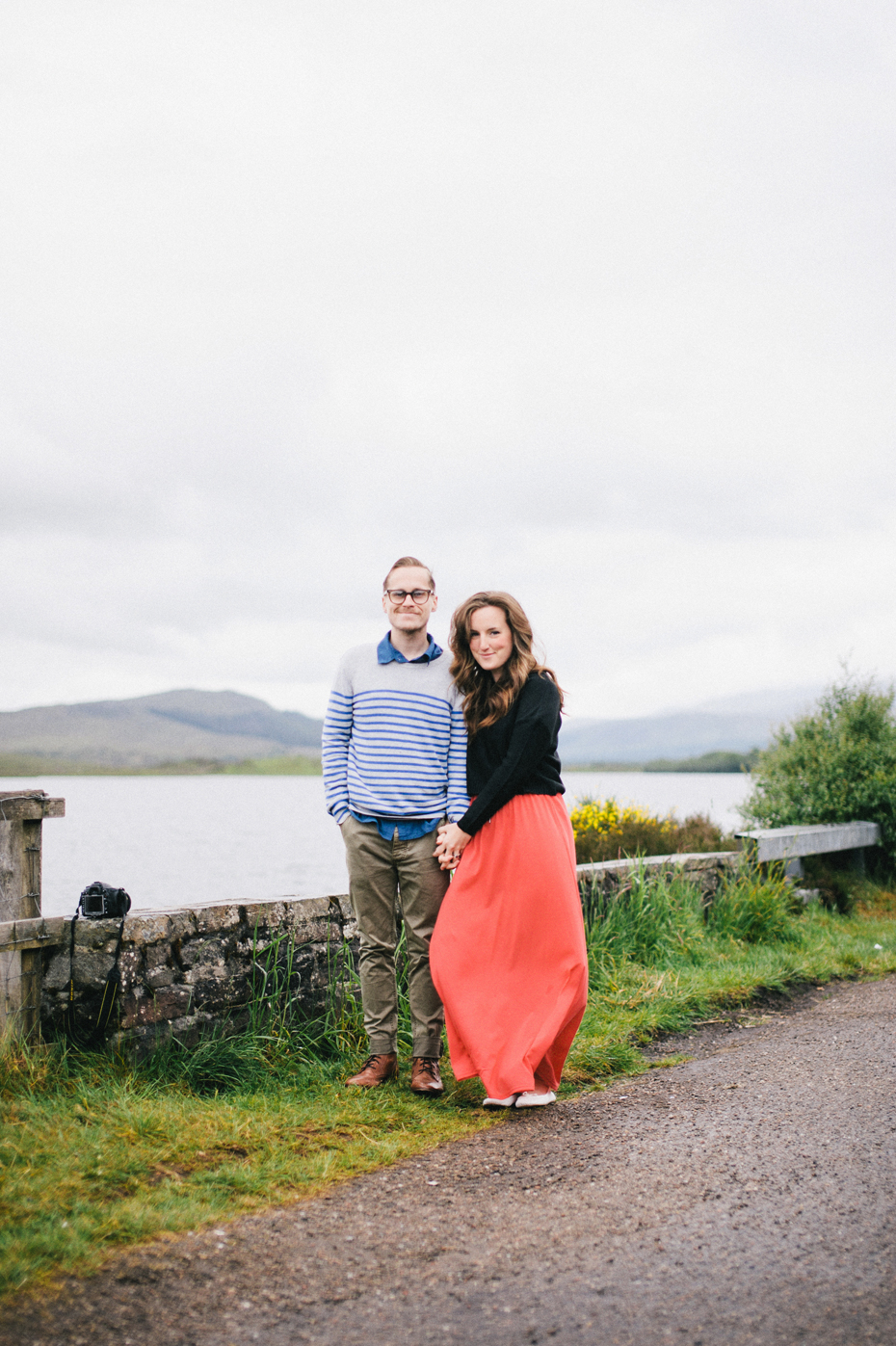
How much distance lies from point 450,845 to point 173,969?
145 centimetres

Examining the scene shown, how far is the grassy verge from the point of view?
9.43 ft

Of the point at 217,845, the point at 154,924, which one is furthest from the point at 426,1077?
the point at 217,845

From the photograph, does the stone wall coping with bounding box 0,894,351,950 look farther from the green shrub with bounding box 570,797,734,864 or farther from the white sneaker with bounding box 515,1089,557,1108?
the green shrub with bounding box 570,797,734,864

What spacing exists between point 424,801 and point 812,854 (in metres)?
7.32

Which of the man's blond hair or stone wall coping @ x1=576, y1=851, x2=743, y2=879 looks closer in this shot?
the man's blond hair

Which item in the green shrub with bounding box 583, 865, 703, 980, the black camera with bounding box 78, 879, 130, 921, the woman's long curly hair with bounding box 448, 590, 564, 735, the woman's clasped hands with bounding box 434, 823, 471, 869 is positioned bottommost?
the green shrub with bounding box 583, 865, 703, 980

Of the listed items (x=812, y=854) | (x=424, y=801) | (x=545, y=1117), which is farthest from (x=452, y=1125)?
(x=812, y=854)

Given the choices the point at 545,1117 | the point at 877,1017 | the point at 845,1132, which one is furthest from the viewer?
the point at 877,1017

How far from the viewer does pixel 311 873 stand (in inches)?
655

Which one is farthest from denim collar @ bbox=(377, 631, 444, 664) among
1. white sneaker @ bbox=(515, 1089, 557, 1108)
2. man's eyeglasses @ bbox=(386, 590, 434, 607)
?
white sneaker @ bbox=(515, 1089, 557, 1108)

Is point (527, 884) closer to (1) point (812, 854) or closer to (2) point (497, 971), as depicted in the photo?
(2) point (497, 971)

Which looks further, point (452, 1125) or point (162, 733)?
point (162, 733)

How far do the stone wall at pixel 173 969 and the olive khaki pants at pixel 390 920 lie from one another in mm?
565

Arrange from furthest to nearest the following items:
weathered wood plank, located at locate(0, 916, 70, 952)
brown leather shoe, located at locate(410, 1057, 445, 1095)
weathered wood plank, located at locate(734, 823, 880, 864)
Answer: weathered wood plank, located at locate(734, 823, 880, 864) < brown leather shoe, located at locate(410, 1057, 445, 1095) < weathered wood plank, located at locate(0, 916, 70, 952)
